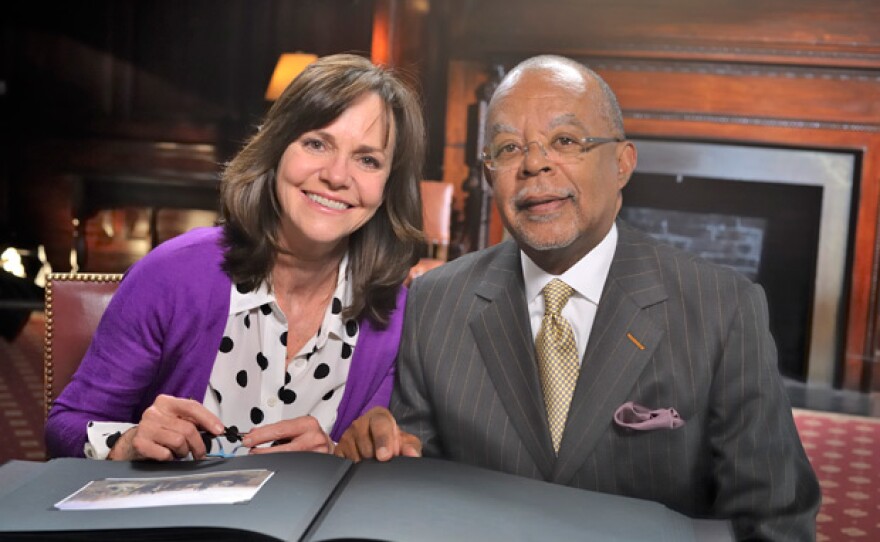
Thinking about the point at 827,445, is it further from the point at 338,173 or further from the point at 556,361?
the point at 338,173

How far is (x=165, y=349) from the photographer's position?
1626 millimetres

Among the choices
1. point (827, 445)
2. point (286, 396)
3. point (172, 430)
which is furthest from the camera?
point (827, 445)

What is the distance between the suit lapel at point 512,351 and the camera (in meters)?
1.43

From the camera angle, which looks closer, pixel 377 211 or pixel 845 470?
pixel 377 211

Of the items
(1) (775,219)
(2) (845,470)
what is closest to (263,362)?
(2) (845,470)

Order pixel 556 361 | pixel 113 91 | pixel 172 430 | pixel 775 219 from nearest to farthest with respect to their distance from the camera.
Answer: pixel 172 430
pixel 556 361
pixel 775 219
pixel 113 91

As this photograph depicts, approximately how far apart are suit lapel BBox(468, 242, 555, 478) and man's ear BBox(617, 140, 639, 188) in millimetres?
228

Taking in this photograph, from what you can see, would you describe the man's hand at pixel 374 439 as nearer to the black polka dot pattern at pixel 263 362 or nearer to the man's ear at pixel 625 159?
the black polka dot pattern at pixel 263 362

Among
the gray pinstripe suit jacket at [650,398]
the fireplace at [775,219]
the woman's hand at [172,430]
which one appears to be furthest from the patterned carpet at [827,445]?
the woman's hand at [172,430]

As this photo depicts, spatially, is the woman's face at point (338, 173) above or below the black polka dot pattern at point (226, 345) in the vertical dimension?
above

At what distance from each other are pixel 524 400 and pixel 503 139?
0.41 meters

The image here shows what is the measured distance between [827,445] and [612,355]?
11.6ft

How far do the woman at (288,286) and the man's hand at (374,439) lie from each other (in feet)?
0.91

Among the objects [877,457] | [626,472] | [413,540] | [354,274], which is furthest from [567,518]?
[877,457]
